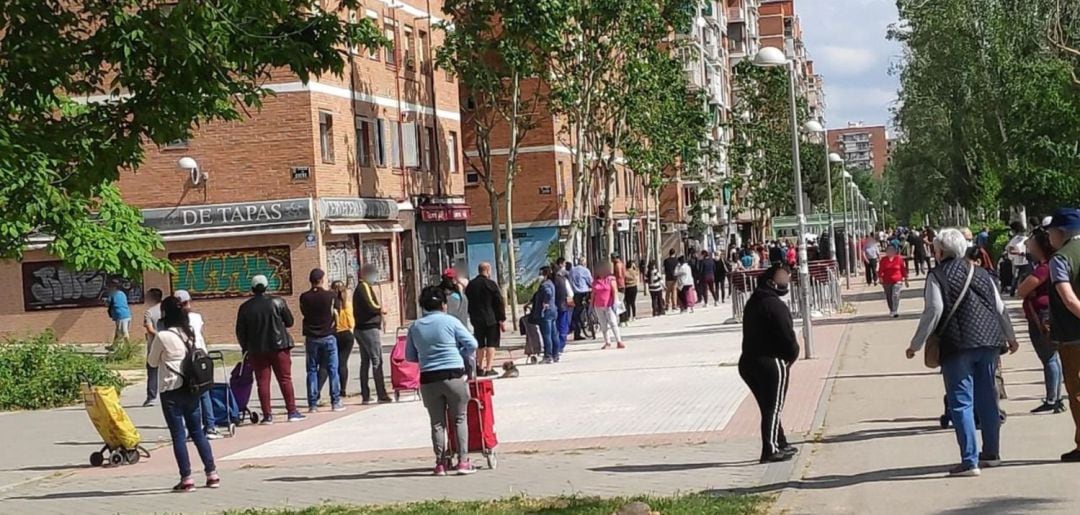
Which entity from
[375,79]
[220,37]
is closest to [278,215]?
[375,79]

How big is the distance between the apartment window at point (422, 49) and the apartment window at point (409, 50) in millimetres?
380

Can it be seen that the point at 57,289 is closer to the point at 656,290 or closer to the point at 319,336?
the point at 656,290

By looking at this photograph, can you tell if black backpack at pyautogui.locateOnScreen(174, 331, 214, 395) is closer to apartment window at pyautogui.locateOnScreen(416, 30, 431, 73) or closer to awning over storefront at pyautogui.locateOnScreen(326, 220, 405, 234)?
awning over storefront at pyautogui.locateOnScreen(326, 220, 405, 234)

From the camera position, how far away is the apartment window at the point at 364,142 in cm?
4171

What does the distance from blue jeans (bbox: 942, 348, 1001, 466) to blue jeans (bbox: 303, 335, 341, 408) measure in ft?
35.7

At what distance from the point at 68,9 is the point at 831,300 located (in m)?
28.2

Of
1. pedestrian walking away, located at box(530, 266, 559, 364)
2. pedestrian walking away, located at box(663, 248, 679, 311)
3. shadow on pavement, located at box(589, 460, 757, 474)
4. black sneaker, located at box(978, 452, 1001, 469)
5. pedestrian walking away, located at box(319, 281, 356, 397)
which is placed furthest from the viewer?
pedestrian walking away, located at box(663, 248, 679, 311)

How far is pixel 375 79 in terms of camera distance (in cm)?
4328

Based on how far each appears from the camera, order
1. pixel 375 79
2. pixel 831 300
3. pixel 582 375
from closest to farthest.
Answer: pixel 582 375 → pixel 831 300 → pixel 375 79

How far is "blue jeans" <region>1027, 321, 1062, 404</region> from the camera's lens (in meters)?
13.6

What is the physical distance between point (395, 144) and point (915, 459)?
112 ft

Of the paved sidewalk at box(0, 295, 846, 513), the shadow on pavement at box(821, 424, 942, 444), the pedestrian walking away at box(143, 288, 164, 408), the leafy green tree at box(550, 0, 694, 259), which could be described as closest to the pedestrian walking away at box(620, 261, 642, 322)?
the leafy green tree at box(550, 0, 694, 259)

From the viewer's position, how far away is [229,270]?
38.4 meters

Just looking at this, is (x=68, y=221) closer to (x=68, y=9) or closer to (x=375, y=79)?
(x=68, y=9)
